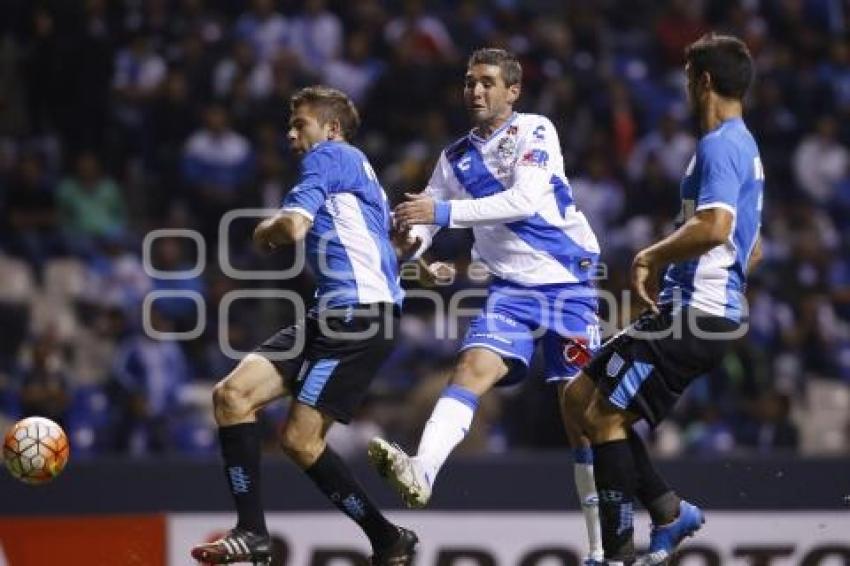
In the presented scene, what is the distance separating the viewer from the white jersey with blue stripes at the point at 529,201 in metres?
9.11

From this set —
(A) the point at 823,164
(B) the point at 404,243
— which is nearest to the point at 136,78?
(A) the point at 823,164

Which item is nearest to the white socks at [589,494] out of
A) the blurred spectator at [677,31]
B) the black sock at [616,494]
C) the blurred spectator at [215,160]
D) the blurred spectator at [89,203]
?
the black sock at [616,494]

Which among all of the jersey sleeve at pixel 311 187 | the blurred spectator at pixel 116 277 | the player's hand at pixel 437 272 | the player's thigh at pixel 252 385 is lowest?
the player's thigh at pixel 252 385

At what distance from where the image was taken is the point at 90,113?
1623 centimetres

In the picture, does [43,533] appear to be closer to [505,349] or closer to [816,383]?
[505,349]

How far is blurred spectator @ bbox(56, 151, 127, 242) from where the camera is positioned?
15641 mm

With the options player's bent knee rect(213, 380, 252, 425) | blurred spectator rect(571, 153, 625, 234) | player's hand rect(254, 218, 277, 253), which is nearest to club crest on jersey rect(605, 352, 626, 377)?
player's hand rect(254, 218, 277, 253)

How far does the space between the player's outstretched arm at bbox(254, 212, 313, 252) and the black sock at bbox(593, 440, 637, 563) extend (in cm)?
175

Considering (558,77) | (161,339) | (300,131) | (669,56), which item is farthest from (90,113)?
(300,131)

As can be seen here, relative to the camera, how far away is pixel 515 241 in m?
9.30

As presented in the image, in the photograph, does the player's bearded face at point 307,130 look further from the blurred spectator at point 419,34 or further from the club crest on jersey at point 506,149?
the blurred spectator at point 419,34

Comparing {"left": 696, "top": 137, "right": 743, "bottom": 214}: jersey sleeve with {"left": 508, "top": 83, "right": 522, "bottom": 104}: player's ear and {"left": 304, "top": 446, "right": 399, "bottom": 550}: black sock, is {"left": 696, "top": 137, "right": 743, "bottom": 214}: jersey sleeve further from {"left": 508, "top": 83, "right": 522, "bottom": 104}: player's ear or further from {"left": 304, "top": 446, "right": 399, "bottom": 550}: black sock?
{"left": 304, "top": 446, "right": 399, "bottom": 550}: black sock

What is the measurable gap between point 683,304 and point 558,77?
351 inches

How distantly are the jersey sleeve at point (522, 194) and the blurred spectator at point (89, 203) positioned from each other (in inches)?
285
